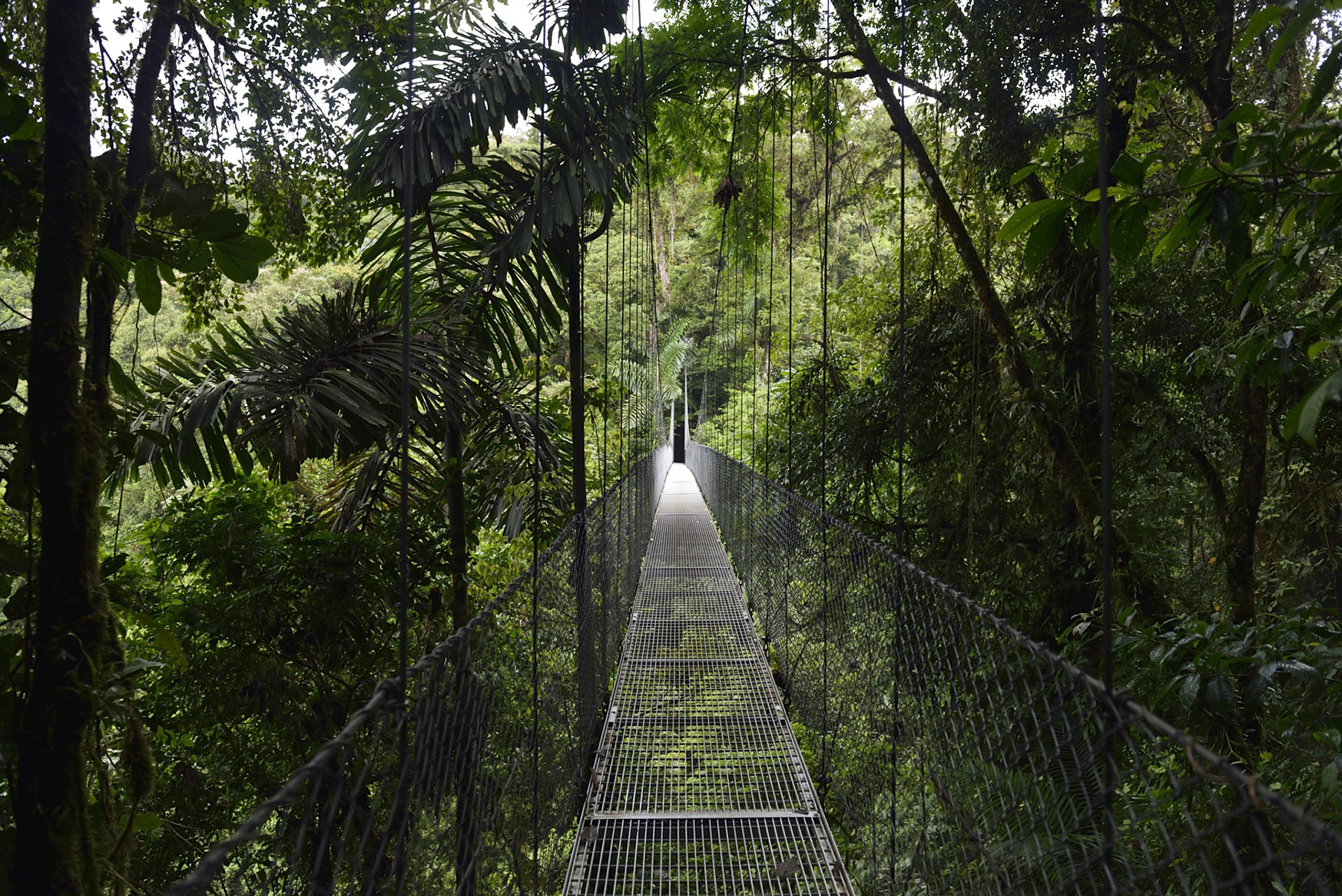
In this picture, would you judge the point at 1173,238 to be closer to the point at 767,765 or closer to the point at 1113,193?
the point at 1113,193

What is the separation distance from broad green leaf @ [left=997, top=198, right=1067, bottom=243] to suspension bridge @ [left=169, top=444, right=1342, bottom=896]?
44 cm

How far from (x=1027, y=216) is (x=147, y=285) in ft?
3.24

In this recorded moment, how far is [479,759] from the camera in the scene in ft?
3.84

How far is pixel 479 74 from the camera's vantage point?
6.72ft

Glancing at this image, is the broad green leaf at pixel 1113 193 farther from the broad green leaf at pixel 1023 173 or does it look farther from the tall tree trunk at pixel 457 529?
the tall tree trunk at pixel 457 529

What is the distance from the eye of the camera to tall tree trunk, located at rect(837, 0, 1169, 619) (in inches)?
104

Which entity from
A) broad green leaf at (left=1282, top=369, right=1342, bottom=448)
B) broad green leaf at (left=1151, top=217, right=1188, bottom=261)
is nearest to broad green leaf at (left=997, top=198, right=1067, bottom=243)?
broad green leaf at (left=1151, top=217, right=1188, bottom=261)

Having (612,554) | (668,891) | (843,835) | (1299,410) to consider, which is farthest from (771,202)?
(1299,410)

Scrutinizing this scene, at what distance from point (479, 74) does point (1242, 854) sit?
3.04m

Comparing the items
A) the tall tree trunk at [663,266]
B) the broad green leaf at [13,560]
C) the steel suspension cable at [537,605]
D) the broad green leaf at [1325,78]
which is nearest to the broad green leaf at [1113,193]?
the broad green leaf at [1325,78]

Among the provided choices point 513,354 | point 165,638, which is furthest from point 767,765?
point 165,638

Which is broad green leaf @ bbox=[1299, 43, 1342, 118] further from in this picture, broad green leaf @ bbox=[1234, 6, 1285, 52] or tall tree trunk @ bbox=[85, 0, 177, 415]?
tall tree trunk @ bbox=[85, 0, 177, 415]

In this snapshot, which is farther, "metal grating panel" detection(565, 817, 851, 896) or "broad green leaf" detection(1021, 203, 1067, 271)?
"metal grating panel" detection(565, 817, 851, 896)

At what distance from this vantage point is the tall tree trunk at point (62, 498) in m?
0.75
